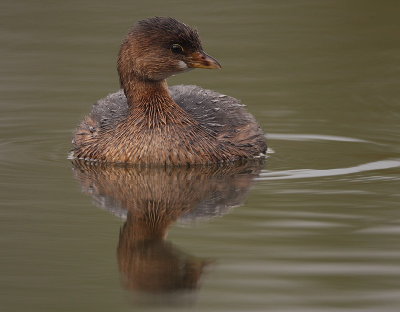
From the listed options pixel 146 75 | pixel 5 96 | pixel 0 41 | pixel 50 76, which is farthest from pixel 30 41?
pixel 146 75

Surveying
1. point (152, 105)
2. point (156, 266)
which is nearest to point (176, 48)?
point (152, 105)

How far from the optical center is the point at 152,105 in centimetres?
1202

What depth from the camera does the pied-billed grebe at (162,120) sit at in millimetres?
11617

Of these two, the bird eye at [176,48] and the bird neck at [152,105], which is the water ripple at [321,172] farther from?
the bird eye at [176,48]

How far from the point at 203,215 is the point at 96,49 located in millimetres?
8462

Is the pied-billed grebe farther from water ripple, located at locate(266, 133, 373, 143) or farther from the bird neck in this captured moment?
water ripple, located at locate(266, 133, 373, 143)

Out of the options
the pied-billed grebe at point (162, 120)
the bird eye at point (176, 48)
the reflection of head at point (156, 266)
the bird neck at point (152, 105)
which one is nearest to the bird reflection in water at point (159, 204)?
the reflection of head at point (156, 266)

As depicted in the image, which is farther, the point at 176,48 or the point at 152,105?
the point at 152,105

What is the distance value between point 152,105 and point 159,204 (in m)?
2.43

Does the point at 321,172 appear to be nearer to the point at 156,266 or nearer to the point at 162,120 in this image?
the point at 162,120

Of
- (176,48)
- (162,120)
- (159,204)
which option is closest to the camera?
(159,204)

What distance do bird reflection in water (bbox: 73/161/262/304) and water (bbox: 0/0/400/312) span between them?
0.02 meters

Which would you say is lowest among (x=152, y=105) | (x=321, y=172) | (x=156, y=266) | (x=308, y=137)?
(x=308, y=137)

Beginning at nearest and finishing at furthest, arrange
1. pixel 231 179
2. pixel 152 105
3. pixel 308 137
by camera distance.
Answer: pixel 231 179, pixel 152 105, pixel 308 137
